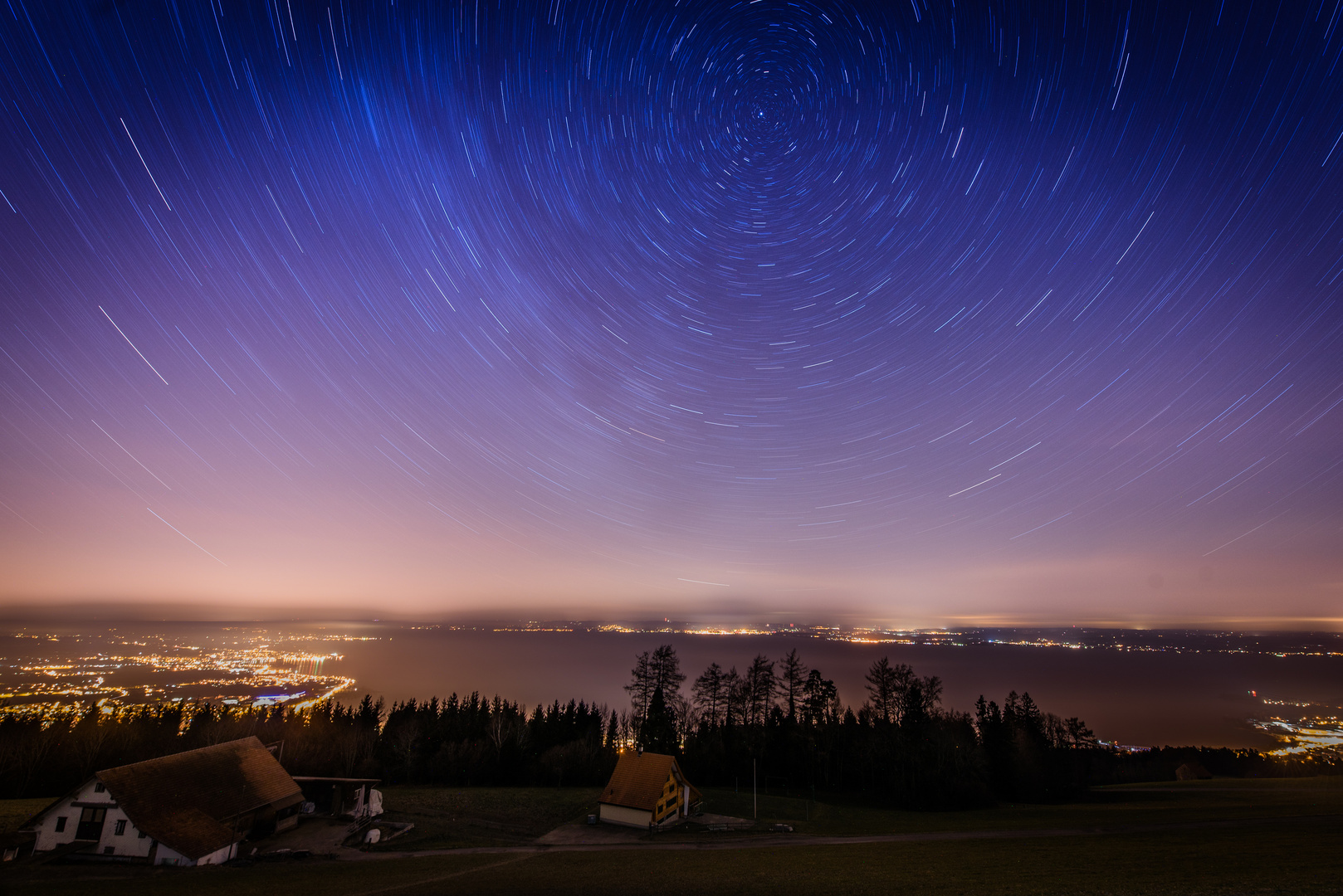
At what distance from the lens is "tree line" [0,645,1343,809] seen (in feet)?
141

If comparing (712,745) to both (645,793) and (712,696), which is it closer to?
(712,696)

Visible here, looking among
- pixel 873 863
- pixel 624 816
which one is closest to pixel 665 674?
pixel 624 816

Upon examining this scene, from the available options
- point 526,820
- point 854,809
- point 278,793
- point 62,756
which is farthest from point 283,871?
point 62,756

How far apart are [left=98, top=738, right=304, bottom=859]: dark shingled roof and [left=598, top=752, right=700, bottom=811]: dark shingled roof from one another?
60.6 ft

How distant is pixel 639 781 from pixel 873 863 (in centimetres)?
1551

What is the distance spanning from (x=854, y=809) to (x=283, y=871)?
35254 mm

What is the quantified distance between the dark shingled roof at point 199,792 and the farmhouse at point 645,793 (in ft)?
60.1

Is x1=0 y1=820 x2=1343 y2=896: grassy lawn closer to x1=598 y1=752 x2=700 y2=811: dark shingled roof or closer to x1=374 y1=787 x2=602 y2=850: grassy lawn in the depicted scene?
x1=374 y1=787 x2=602 y2=850: grassy lawn

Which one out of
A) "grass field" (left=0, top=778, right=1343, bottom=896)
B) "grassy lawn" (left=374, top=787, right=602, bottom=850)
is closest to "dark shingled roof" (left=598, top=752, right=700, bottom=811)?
"grass field" (left=0, top=778, right=1343, bottom=896)

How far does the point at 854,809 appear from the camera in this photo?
3853 centimetres

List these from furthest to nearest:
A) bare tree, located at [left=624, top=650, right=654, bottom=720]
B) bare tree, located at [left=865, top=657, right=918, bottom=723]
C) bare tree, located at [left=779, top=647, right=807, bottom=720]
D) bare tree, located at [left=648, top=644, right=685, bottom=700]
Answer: bare tree, located at [left=624, top=650, right=654, bottom=720] < bare tree, located at [left=648, top=644, right=685, bottom=700] < bare tree, located at [left=779, top=647, right=807, bottom=720] < bare tree, located at [left=865, top=657, right=918, bottom=723]

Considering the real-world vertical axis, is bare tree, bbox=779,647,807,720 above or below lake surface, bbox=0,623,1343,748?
above

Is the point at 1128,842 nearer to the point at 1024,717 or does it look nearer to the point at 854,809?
the point at 854,809

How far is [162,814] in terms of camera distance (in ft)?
79.2
